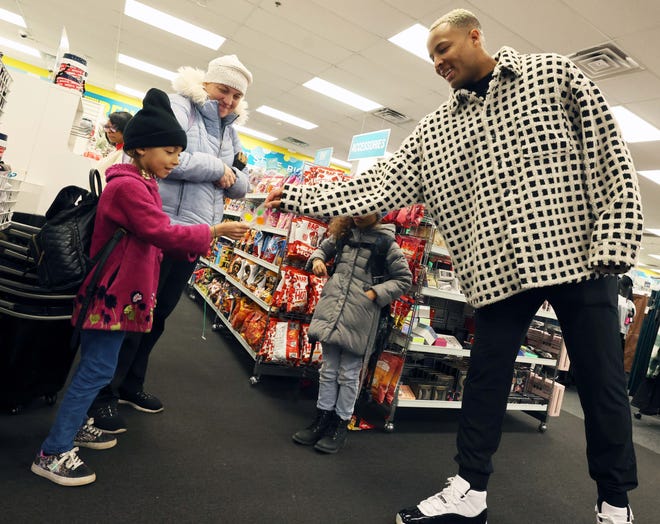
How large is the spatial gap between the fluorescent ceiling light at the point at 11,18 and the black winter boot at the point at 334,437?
9421 millimetres

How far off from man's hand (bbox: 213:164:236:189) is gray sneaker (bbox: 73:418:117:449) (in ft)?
4.19

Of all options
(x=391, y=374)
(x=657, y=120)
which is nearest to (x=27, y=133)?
(x=391, y=374)

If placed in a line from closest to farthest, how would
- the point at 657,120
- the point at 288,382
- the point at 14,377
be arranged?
the point at 14,377, the point at 288,382, the point at 657,120

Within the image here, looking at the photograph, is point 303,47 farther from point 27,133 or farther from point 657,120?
point 657,120

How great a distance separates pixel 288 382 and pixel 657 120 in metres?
6.47

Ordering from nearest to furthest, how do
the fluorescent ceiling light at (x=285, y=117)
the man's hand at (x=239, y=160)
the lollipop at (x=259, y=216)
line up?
the man's hand at (x=239, y=160)
the lollipop at (x=259, y=216)
the fluorescent ceiling light at (x=285, y=117)

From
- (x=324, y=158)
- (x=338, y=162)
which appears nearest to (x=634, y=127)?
(x=324, y=158)

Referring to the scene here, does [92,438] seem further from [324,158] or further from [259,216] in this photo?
[324,158]

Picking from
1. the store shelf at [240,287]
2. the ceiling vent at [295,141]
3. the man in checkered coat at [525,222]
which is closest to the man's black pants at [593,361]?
the man in checkered coat at [525,222]

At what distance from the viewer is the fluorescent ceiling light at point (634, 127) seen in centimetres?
609

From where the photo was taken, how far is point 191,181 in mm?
2121

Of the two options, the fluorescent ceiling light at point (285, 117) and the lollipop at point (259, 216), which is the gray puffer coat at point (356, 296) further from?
the fluorescent ceiling light at point (285, 117)

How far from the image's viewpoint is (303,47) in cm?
636

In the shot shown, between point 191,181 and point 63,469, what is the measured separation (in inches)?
52.4
